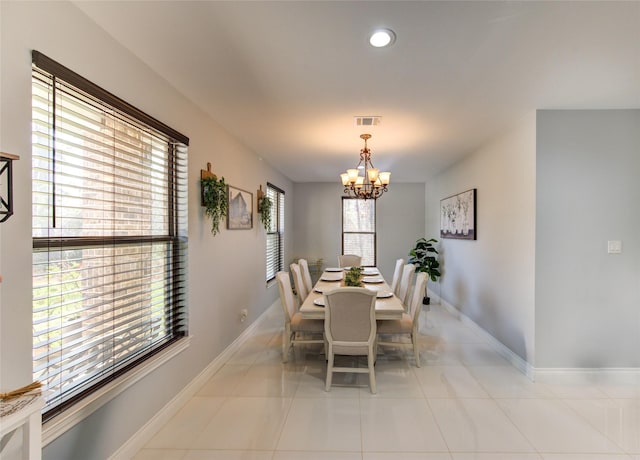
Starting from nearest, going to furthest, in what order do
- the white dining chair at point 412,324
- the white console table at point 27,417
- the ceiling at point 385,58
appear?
the white console table at point 27,417
the ceiling at point 385,58
the white dining chair at point 412,324

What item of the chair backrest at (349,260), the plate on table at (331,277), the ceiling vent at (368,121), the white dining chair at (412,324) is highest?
the ceiling vent at (368,121)

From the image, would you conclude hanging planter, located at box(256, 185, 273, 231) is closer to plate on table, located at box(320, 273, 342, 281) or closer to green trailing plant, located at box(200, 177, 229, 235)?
plate on table, located at box(320, 273, 342, 281)

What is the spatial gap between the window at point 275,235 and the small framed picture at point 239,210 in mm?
1137

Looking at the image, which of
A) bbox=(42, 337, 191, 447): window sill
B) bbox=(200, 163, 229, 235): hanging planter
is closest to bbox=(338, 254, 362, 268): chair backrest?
bbox=(200, 163, 229, 235): hanging planter

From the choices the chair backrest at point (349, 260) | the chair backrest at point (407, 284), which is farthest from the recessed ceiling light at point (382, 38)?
the chair backrest at point (349, 260)

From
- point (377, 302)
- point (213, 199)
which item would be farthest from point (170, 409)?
point (377, 302)

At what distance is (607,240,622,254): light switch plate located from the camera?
296 centimetres

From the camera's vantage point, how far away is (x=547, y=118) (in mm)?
2967

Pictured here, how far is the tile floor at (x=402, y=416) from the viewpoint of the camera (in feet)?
6.78

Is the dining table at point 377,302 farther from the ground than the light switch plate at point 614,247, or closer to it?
closer to it

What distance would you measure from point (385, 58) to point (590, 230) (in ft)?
8.25

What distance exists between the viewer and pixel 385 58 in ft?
6.70

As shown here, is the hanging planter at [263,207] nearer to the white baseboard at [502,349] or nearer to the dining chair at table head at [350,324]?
the dining chair at table head at [350,324]

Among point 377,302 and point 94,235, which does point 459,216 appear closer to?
point 377,302
